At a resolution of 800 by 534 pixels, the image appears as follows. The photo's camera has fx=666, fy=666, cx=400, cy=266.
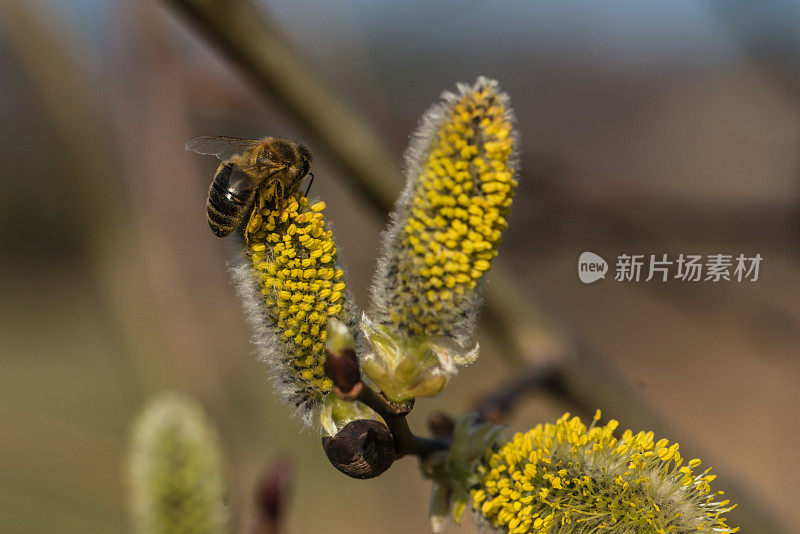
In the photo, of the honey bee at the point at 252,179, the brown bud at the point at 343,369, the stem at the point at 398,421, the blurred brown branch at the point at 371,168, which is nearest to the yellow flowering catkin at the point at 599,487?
the stem at the point at 398,421

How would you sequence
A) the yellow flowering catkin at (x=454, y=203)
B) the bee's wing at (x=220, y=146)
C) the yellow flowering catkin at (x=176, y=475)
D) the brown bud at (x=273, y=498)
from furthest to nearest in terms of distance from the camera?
1. the yellow flowering catkin at (x=176, y=475)
2. the brown bud at (x=273, y=498)
3. the bee's wing at (x=220, y=146)
4. the yellow flowering catkin at (x=454, y=203)

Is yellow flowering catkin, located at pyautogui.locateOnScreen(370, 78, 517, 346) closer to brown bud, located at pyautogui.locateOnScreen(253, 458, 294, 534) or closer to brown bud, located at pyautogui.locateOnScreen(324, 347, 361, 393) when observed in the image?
brown bud, located at pyautogui.locateOnScreen(324, 347, 361, 393)

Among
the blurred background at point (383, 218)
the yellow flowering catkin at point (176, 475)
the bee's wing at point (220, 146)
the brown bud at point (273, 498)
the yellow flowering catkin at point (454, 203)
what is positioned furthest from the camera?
the blurred background at point (383, 218)

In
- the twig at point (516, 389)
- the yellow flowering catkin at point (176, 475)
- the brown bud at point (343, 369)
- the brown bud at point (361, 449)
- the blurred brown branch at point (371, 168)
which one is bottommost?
the yellow flowering catkin at point (176, 475)

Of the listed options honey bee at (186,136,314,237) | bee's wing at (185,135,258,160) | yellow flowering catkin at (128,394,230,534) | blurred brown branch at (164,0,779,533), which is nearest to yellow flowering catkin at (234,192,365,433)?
honey bee at (186,136,314,237)

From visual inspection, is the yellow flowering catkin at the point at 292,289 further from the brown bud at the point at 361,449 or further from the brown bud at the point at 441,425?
the brown bud at the point at 441,425
